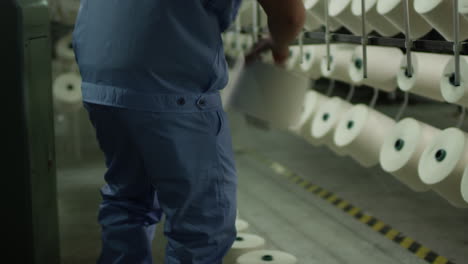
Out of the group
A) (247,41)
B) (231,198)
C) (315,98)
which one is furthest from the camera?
(247,41)

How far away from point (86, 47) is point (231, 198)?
0.63 metres

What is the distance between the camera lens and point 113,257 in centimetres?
209

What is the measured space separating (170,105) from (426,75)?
1.33 meters

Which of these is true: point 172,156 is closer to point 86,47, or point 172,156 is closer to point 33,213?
point 86,47

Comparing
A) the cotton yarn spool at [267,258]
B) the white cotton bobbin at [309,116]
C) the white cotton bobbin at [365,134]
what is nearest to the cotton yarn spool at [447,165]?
the white cotton bobbin at [365,134]

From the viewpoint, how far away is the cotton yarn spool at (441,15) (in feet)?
7.51

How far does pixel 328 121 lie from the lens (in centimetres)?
371

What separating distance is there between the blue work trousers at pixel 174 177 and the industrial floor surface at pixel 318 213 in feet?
3.01

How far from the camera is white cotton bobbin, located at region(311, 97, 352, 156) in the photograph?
12.0 feet

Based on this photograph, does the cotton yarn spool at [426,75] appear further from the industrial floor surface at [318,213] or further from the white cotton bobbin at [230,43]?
Result: the white cotton bobbin at [230,43]

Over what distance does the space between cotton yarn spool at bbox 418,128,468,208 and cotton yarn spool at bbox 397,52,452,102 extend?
20 cm

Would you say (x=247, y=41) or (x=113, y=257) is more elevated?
(x=247, y=41)

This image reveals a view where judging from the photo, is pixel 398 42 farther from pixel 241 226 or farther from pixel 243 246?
pixel 241 226

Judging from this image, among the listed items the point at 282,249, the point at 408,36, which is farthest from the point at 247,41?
the point at 408,36
